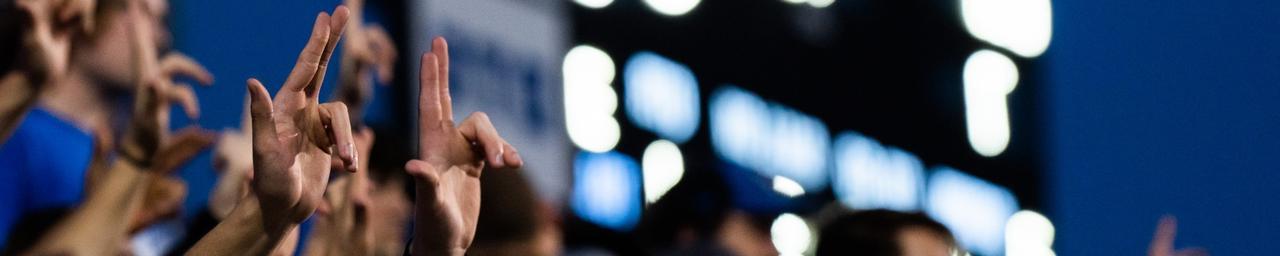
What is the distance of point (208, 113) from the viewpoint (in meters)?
2.24

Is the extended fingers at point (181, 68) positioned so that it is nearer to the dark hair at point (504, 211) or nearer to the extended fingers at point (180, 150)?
the extended fingers at point (180, 150)

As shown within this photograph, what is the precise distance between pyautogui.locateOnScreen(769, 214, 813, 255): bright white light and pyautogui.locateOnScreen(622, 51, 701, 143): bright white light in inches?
20.2

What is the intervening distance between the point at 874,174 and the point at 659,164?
2.81 feet

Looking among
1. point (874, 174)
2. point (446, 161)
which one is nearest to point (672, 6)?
point (874, 174)

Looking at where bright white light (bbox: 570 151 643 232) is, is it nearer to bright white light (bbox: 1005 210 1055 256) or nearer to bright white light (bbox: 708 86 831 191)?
bright white light (bbox: 708 86 831 191)

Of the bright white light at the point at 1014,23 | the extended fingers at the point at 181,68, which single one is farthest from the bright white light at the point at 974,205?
the extended fingers at the point at 181,68

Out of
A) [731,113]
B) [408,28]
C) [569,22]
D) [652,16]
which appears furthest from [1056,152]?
[408,28]

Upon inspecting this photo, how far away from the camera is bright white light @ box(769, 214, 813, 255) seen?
2.91 m

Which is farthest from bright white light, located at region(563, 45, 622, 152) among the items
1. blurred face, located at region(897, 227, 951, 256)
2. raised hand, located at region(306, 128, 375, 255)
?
raised hand, located at region(306, 128, 375, 255)

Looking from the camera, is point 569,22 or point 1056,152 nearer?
point 569,22

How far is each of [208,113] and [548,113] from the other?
950mm

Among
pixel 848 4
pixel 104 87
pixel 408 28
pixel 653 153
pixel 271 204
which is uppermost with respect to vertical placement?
pixel 848 4

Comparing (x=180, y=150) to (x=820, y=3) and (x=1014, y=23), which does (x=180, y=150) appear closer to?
(x=820, y=3)

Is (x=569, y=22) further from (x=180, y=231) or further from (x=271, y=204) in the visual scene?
(x=271, y=204)
